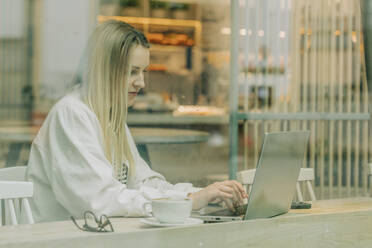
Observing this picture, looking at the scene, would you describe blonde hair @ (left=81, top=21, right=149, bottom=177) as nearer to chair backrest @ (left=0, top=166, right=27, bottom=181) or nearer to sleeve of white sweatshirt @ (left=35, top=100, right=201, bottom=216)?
sleeve of white sweatshirt @ (left=35, top=100, right=201, bottom=216)

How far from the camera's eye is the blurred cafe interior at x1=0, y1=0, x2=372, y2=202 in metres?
3.69

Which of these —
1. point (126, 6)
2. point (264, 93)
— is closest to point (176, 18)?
point (126, 6)

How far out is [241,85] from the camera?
12.1 feet

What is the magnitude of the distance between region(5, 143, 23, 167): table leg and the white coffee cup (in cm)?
205

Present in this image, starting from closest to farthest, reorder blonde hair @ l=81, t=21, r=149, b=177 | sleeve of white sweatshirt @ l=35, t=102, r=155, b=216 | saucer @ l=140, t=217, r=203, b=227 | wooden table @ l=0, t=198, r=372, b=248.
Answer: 1. wooden table @ l=0, t=198, r=372, b=248
2. saucer @ l=140, t=217, r=203, b=227
3. sleeve of white sweatshirt @ l=35, t=102, r=155, b=216
4. blonde hair @ l=81, t=21, r=149, b=177

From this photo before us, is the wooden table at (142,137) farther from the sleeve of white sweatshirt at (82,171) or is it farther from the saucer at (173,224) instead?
the saucer at (173,224)

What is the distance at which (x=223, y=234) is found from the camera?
142 cm

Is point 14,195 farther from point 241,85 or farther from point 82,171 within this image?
point 241,85

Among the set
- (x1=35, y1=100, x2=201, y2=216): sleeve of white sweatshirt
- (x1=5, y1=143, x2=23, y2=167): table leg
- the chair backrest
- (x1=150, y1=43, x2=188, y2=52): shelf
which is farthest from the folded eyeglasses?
(x1=150, y1=43, x2=188, y2=52): shelf

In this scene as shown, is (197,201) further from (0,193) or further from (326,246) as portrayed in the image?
(0,193)

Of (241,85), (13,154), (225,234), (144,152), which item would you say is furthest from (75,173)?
(241,85)

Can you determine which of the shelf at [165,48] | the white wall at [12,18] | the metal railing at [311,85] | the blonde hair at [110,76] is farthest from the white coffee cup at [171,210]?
the shelf at [165,48]

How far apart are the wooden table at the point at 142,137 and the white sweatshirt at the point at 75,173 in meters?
1.49

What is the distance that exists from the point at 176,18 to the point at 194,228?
109 inches
